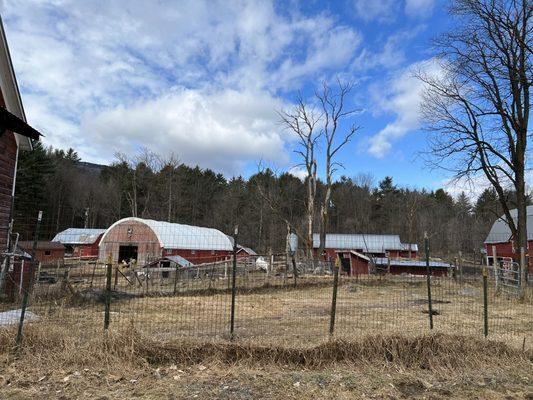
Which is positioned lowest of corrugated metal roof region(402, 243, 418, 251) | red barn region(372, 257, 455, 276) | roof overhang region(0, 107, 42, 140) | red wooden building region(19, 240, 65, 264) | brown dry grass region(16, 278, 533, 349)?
brown dry grass region(16, 278, 533, 349)

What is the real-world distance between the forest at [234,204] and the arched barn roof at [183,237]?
1353 centimetres

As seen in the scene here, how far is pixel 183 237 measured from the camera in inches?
1609

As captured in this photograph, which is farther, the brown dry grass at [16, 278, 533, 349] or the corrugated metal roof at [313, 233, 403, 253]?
the corrugated metal roof at [313, 233, 403, 253]

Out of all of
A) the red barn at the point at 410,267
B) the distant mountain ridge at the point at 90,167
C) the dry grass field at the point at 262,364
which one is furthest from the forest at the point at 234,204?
the dry grass field at the point at 262,364

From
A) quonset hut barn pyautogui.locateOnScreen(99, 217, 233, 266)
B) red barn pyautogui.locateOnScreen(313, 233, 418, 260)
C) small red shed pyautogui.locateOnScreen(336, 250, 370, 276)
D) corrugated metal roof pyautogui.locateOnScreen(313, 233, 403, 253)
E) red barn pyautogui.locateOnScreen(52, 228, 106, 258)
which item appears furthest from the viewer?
corrugated metal roof pyautogui.locateOnScreen(313, 233, 403, 253)

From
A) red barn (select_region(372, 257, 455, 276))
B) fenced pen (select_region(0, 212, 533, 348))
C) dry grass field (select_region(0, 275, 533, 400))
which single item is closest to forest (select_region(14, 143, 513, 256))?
red barn (select_region(372, 257, 455, 276))

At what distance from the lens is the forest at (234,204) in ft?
205

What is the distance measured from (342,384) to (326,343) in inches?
49.3

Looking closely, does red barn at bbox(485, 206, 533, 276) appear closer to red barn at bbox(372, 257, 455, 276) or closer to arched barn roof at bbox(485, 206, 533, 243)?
arched barn roof at bbox(485, 206, 533, 243)

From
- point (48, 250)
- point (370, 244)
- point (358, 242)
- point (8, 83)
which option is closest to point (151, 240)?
point (48, 250)

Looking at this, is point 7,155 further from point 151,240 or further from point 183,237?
point 183,237

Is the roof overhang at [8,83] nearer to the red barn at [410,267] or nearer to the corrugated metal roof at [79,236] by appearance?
the red barn at [410,267]

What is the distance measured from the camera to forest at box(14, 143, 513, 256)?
62562 mm

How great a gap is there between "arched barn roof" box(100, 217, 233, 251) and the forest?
1353 cm
